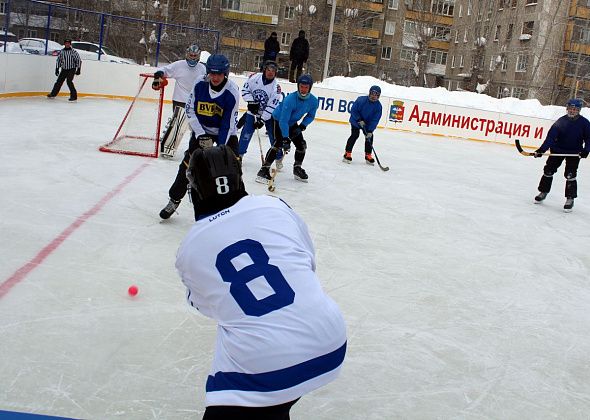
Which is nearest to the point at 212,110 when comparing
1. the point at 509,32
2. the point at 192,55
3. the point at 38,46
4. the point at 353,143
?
the point at 192,55

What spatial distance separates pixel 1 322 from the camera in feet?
11.0

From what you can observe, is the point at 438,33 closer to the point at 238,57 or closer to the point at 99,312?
the point at 238,57

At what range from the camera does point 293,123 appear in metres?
8.23

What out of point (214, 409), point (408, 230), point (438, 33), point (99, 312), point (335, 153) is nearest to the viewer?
point (214, 409)

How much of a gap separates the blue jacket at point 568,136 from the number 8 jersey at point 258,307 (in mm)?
7257

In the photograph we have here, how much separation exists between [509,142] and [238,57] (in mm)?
17929

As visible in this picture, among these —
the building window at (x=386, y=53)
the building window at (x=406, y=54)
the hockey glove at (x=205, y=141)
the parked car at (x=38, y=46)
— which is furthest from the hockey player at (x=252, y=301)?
the building window at (x=386, y=53)

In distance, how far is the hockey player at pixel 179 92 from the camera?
872 cm

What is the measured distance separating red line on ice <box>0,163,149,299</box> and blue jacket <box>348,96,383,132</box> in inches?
182

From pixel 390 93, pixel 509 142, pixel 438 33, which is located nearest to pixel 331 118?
pixel 390 93

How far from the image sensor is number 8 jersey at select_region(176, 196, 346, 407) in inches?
63.9

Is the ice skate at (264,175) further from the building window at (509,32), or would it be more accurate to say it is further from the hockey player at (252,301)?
the building window at (509,32)

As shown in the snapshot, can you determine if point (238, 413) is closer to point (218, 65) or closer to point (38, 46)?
point (218, 65)

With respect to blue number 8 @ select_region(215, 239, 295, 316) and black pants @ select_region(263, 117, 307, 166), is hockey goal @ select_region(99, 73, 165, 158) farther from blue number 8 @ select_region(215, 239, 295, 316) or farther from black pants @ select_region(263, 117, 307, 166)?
blue number 8 @ select_region(215, 239, 295, 316)
